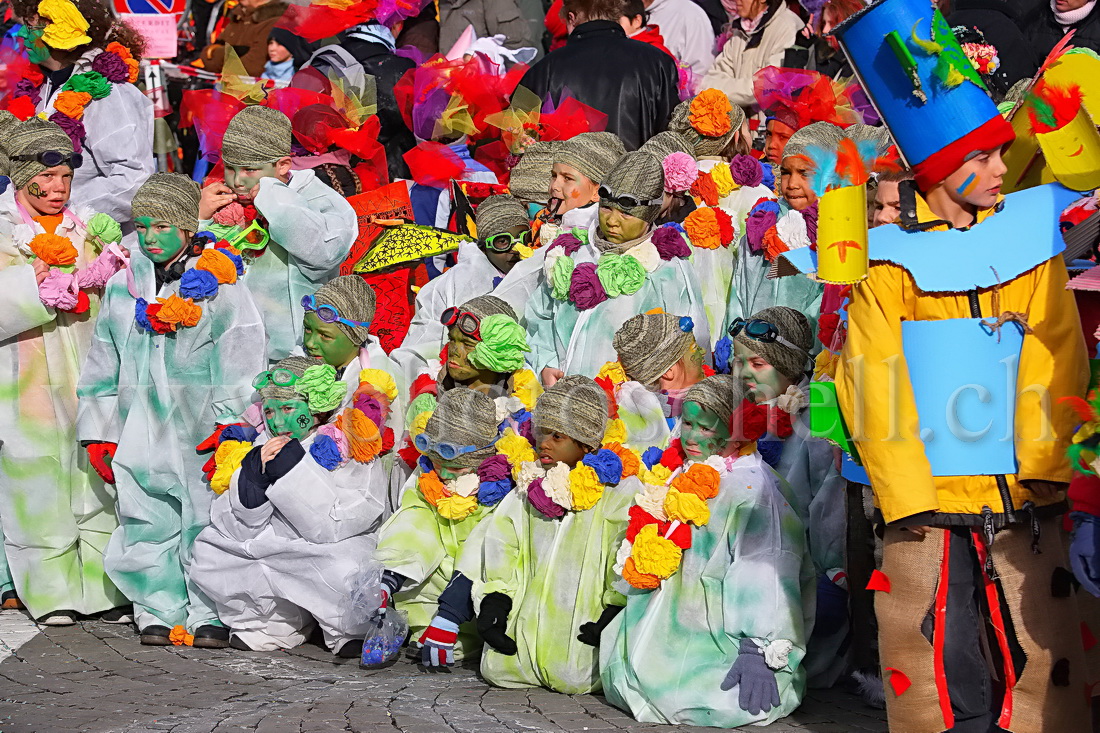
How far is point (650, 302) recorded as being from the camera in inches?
257

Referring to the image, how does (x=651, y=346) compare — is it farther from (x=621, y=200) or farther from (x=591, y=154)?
(x=591, y=154)

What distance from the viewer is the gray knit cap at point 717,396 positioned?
531cm

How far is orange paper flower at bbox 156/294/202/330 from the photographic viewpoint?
657 cm

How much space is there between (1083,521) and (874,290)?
2.87 feet

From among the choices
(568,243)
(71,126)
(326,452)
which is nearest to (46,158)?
(71,126)

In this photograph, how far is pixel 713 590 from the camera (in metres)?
5.12

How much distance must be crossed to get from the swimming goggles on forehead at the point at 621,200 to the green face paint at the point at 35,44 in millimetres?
3772

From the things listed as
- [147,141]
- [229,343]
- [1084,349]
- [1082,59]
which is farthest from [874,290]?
[147,141]

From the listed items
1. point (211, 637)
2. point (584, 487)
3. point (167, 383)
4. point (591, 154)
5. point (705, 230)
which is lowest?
point (211, 637)

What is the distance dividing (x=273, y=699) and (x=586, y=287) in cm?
236

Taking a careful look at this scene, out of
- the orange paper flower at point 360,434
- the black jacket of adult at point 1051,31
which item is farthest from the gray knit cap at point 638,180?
the black jacket of adult at point 1051,31

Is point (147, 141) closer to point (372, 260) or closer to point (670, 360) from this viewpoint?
point (372, 260)

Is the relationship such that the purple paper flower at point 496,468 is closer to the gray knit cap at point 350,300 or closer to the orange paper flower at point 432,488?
the orange paper flower at point 432,488

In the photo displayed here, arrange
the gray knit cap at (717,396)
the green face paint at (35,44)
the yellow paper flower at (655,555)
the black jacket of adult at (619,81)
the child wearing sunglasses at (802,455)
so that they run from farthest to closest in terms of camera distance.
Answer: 1. the green face paint at (35,44)
2. the black jacket of adult at (619,81)
3. the child wearing sunglasses at (802,455)
4. the gray knit cap at (717,396)
5. the yellow paper flower at (655,555)
